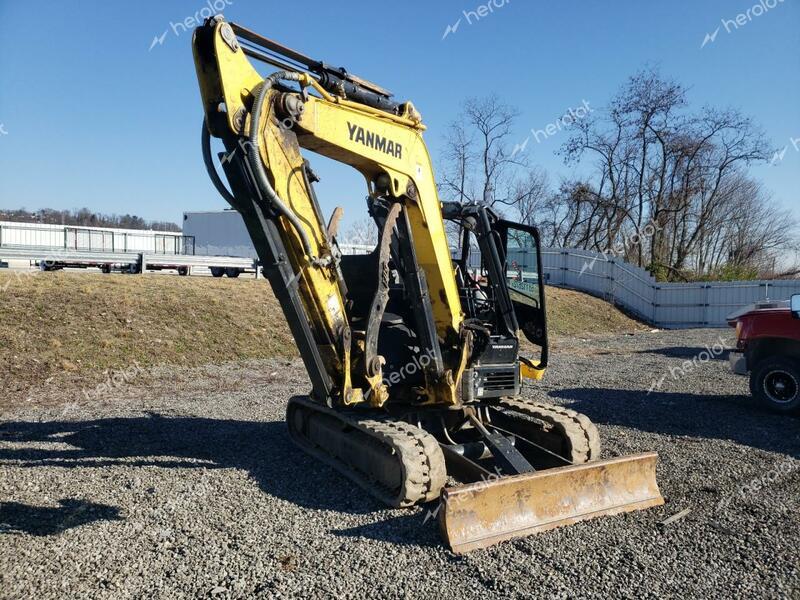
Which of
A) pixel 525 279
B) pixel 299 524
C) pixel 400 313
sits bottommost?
pixel 299 524

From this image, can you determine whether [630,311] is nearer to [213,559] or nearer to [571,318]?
[571,318]

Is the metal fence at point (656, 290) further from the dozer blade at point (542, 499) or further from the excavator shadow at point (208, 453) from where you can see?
the dozer blade at point (542, 499)

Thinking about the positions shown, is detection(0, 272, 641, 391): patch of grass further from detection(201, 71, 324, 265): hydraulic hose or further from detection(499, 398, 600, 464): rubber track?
detection(499, 398, 600, 464): rubber track

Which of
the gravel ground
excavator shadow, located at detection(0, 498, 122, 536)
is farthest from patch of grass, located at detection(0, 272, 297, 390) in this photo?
excavator shadow, located at detection(0, 498, 122, 536)

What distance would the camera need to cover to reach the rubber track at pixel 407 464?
5109 mm

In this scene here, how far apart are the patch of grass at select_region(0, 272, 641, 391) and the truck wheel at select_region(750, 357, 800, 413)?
931 centimetres

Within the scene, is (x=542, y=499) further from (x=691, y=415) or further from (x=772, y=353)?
(x=772, y=353)

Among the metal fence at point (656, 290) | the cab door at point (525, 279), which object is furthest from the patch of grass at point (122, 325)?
the metal fence at point (656, 290)

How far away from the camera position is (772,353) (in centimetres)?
966

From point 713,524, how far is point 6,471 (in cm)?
633

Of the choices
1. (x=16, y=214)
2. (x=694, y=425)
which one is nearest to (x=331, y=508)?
(x=694, y=425)

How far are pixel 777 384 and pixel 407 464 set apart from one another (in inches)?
275

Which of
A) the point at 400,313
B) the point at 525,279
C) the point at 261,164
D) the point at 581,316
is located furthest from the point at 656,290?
the point at 261,164

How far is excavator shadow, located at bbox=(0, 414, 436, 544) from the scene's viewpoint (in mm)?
5410
